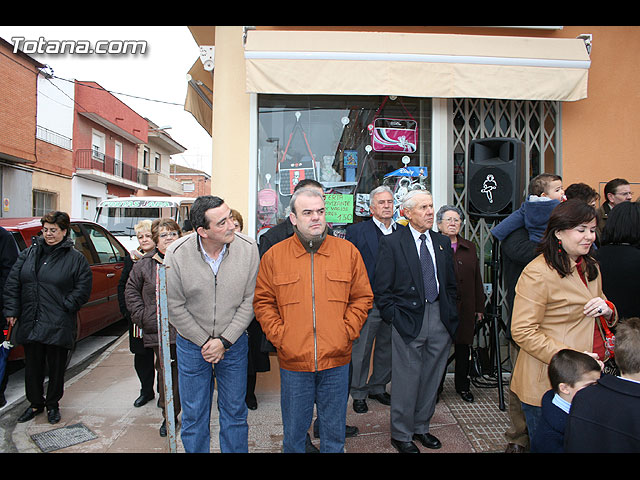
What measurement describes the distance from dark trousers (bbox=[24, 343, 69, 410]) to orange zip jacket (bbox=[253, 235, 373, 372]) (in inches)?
92.9

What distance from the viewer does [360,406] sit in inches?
156

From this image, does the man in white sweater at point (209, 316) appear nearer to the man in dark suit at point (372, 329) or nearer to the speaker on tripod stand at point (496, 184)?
the man in dark suit at point (372, 329)

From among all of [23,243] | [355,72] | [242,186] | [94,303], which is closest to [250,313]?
[242,186]

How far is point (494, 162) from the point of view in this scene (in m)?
4.18

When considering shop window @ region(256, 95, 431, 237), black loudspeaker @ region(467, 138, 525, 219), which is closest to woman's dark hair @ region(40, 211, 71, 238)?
shop window @ region(256, 95, 431, 237)

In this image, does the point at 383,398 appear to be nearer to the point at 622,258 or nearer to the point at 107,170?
the point at 622,258

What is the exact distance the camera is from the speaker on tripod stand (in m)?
4.02

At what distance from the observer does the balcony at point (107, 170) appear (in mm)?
24266

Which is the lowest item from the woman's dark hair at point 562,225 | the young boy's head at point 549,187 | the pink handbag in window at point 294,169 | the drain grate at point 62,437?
the drain grate at point 62,437

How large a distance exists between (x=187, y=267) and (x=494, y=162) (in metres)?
3.01

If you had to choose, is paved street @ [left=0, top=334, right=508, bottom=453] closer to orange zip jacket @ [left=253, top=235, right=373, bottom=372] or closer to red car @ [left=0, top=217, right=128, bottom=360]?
red car @ [left=0, top=217, right=128, bottom=360]

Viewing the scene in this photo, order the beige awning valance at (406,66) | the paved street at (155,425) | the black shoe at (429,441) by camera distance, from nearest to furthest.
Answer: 1. the black shoe at (429,441)
2. the paved street at (155,425)
3. the beige awning valance at (406,66)

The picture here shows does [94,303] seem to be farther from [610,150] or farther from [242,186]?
[610,150]

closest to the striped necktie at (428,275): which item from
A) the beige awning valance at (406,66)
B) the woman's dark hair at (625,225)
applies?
the woman's dark hair at (625,225)
